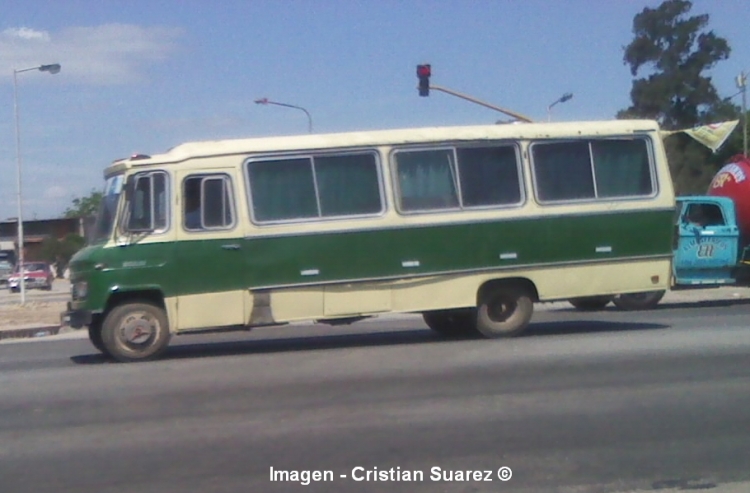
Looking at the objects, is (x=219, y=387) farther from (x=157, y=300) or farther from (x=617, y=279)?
(x=617, y=279)

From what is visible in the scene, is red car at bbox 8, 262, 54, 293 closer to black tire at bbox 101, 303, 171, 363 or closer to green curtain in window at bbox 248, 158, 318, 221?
black tire at bbox 101, 303, 171, 363

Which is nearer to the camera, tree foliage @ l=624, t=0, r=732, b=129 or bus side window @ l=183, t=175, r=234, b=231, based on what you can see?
bus side window @ l=183, t=175, r=234, b=231

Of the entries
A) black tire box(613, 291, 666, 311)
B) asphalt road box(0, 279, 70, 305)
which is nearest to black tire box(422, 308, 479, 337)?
black tire box(613, 291, 666, 311)

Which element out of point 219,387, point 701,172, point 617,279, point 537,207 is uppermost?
point 701,172

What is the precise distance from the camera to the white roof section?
12930 mm

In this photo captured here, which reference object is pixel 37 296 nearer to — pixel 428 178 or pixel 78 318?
pixel 78 318

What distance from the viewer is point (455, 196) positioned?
44.6 feet

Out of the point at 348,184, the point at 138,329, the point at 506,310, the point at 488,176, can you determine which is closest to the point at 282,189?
the point at 348,184

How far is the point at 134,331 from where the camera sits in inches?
498

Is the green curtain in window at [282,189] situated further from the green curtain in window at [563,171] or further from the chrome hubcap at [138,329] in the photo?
the green curtain in window at [563,171]

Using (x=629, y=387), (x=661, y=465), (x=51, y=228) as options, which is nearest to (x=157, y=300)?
(x=629, y=387)

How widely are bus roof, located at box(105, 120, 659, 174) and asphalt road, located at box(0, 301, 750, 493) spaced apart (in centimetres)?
273

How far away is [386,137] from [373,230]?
1.36 meters

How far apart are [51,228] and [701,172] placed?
57077mm
